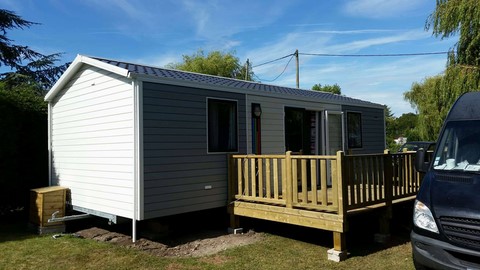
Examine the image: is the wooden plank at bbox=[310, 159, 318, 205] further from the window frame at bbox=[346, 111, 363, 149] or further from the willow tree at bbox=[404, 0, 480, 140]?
the willow tree at bbox=[404, 0, 480, 140]

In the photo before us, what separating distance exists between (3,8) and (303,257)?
696 inches

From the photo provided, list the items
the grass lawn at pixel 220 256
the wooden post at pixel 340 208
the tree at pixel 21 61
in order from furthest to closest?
the tree at pixel 21 61 < the wooden post at pixel 340 208 < the grass lawn at pixel 220 256

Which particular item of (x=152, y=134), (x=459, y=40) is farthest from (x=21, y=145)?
(x=459, y=40)


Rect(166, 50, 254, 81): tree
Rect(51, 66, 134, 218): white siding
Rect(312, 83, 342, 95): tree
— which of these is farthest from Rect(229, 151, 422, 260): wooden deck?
Rect(312, 83, 342, 95): tree

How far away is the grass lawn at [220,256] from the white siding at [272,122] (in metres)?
2.16

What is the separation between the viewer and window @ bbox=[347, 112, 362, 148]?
33.9 feet

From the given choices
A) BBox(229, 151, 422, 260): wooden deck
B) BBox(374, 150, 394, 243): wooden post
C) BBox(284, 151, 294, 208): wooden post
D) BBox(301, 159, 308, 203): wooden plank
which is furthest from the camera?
BBox(374, 150, 394, 243): wooden post

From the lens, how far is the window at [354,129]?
406 inches

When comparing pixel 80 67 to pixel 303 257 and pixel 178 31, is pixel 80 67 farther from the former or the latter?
pixel 178 31

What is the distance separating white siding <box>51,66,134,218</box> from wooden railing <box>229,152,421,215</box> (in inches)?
82.0

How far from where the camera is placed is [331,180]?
653cm

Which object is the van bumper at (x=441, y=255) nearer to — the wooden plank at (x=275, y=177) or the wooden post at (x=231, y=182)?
the wooden plank at (x=275, y=177)

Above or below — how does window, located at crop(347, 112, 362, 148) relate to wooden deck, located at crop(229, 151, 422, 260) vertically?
Answer: above

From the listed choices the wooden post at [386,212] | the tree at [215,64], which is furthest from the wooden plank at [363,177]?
the tree at [215,64]
